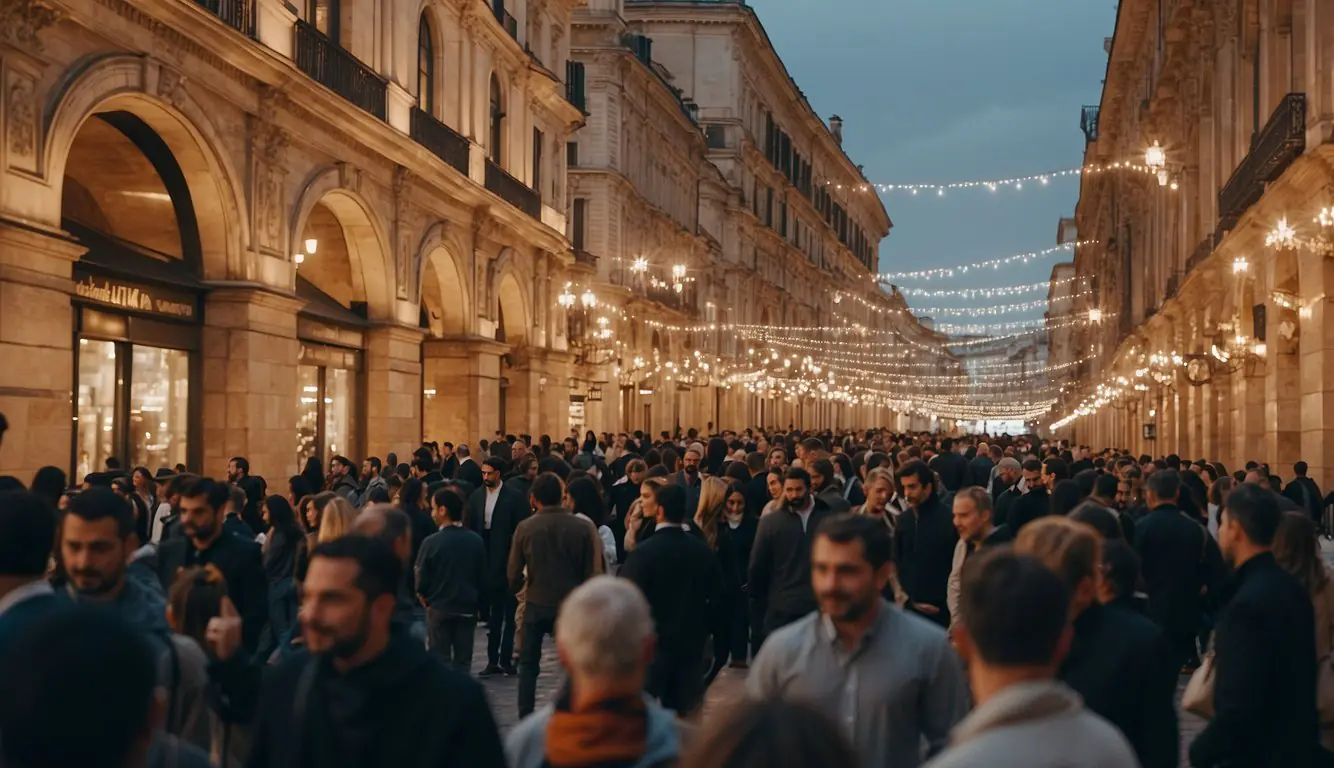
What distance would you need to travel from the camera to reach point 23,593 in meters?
Result: 5.16

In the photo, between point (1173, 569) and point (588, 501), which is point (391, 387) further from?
point (1173, 569)

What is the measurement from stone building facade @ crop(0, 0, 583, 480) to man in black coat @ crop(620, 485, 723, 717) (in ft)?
29.4

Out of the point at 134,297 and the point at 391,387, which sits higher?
the point at 134,297

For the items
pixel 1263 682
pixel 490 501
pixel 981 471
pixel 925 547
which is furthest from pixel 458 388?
pixel 1263 682

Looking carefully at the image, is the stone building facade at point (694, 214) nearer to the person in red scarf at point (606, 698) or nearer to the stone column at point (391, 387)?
the stone column at point (391, 387)

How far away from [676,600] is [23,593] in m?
4.15

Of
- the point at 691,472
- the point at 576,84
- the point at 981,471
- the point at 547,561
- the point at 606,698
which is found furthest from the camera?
the point at 576,84

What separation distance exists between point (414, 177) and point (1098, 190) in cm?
5345

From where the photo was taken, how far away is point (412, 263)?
2859 cm

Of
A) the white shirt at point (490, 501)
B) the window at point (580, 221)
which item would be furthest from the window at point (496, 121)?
the white shirt at point (490, 501)

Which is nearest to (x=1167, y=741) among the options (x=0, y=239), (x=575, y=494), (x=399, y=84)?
(x=575, y=494)

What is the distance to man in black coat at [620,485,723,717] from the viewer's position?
8625mm

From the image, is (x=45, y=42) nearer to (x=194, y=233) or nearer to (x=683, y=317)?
(x=194, y=233)

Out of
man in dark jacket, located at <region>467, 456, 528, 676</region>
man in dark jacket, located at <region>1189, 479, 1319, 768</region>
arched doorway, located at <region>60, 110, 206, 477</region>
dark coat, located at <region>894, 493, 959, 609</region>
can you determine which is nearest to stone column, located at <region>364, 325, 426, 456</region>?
arched doorway, located at <region>60, 110, 206, 477</region>
